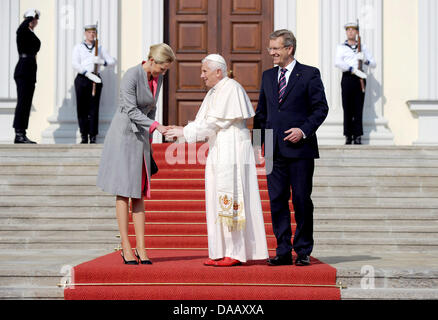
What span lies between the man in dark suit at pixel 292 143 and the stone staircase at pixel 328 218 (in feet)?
1.41

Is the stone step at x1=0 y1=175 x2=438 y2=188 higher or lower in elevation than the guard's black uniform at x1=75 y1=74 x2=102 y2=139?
lower

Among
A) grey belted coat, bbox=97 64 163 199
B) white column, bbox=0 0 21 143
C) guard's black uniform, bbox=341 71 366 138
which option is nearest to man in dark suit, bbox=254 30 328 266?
grey belted coat, bbox=97 64 163 199

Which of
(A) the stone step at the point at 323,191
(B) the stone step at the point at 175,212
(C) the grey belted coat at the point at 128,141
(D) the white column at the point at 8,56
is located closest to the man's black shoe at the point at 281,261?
(C) the grey belted coat at the point at 128,141

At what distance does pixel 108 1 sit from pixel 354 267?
22.9 feet

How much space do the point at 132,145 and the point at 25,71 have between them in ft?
15.2

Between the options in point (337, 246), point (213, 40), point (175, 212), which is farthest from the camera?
point (213, 40)

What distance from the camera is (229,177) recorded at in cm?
554

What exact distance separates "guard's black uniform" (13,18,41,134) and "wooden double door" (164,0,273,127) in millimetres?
2405

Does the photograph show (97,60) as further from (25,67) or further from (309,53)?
(309,53)

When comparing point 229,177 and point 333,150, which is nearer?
point 229,177

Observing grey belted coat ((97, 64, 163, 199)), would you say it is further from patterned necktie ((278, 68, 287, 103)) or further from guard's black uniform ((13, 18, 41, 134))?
guard's black uniform ((13, 18, 41, 134))

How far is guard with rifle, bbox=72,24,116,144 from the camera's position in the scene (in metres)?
10.1

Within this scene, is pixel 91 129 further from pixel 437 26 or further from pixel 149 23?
pixel 437 26

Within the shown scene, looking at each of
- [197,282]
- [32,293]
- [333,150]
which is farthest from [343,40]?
[32,293]
